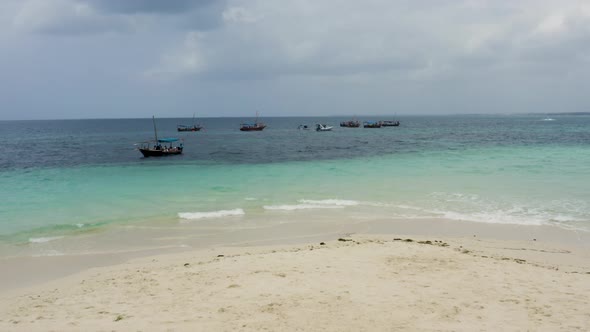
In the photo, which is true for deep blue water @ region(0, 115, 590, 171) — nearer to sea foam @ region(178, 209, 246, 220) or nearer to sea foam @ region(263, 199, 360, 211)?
sea foam @ region(263, 199, 360, 211)

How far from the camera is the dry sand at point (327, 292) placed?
262 inches

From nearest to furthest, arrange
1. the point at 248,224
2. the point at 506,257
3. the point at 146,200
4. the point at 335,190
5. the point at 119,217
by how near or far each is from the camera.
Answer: the point at 506,257 < the point at 248,224 < the point at 119,217 < the point at 146,200 < the point at 335,190

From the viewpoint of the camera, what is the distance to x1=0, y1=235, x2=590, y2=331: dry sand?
6.66 meters

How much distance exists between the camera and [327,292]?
7.83 meters

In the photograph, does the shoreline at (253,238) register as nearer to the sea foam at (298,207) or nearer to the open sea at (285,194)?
the open sea at (285,194)

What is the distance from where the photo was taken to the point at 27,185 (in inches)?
963

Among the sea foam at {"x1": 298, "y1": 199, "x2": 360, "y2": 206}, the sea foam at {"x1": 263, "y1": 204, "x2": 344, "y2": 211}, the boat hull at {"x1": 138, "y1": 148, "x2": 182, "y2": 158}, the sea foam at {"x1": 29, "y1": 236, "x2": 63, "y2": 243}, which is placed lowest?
the sea foam at {"x1": 29, "y1": 236, "x2": 63, "y2": 243}

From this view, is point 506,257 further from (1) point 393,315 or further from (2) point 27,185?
Result: (2) point 27,185

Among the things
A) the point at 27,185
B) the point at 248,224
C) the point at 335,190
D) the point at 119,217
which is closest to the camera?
the point at 248,224

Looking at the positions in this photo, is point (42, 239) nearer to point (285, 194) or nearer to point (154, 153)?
point (285, 194)

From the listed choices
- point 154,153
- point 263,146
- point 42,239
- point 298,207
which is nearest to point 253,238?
point 298,207

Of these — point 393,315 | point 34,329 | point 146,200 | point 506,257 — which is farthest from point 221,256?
point 146,200

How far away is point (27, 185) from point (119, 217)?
12.4m

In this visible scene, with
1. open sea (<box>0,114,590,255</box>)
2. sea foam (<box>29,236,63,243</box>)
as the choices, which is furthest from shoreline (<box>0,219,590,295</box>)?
sea foam (<box>29,236,63,243</box>)
